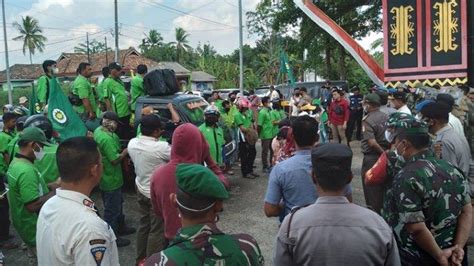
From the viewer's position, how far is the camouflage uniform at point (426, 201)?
2.84 m

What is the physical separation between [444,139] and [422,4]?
5603 millimetres

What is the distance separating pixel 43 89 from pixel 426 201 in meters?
6.87

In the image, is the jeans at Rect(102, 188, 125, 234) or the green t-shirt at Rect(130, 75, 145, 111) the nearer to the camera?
the jeans at Rect(102, 188, 125, 234)

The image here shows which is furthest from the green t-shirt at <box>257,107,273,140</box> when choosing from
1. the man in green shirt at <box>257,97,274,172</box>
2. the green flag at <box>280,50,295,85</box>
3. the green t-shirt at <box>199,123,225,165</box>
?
the green flag at <box>280,50,295,85</box>

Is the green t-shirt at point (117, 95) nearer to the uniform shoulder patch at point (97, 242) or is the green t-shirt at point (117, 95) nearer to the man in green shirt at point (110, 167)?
the man in green shirt at point (110, 167)

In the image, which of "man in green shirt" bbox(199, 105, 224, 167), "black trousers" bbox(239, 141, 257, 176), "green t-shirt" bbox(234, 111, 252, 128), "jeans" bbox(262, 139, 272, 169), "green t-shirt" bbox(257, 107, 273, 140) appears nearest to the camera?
"man in green shirt" bbox(199, 105, 224, 167)

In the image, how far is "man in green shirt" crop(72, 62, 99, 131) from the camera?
7965 mm

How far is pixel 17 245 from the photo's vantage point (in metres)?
6.27

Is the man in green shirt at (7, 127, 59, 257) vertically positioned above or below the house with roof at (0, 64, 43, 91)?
below

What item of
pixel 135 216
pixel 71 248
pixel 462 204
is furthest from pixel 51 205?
pixel 135 216

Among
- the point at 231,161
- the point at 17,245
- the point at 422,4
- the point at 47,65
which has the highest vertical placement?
the point at 422,4

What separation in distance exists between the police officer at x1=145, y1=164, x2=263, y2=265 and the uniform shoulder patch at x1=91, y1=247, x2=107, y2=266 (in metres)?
0.34

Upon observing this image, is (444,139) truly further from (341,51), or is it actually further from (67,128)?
(341,51)

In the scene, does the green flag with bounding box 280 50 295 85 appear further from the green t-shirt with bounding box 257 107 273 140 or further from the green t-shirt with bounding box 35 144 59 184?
the green t-shirt with bounding box 35 144 59 184
